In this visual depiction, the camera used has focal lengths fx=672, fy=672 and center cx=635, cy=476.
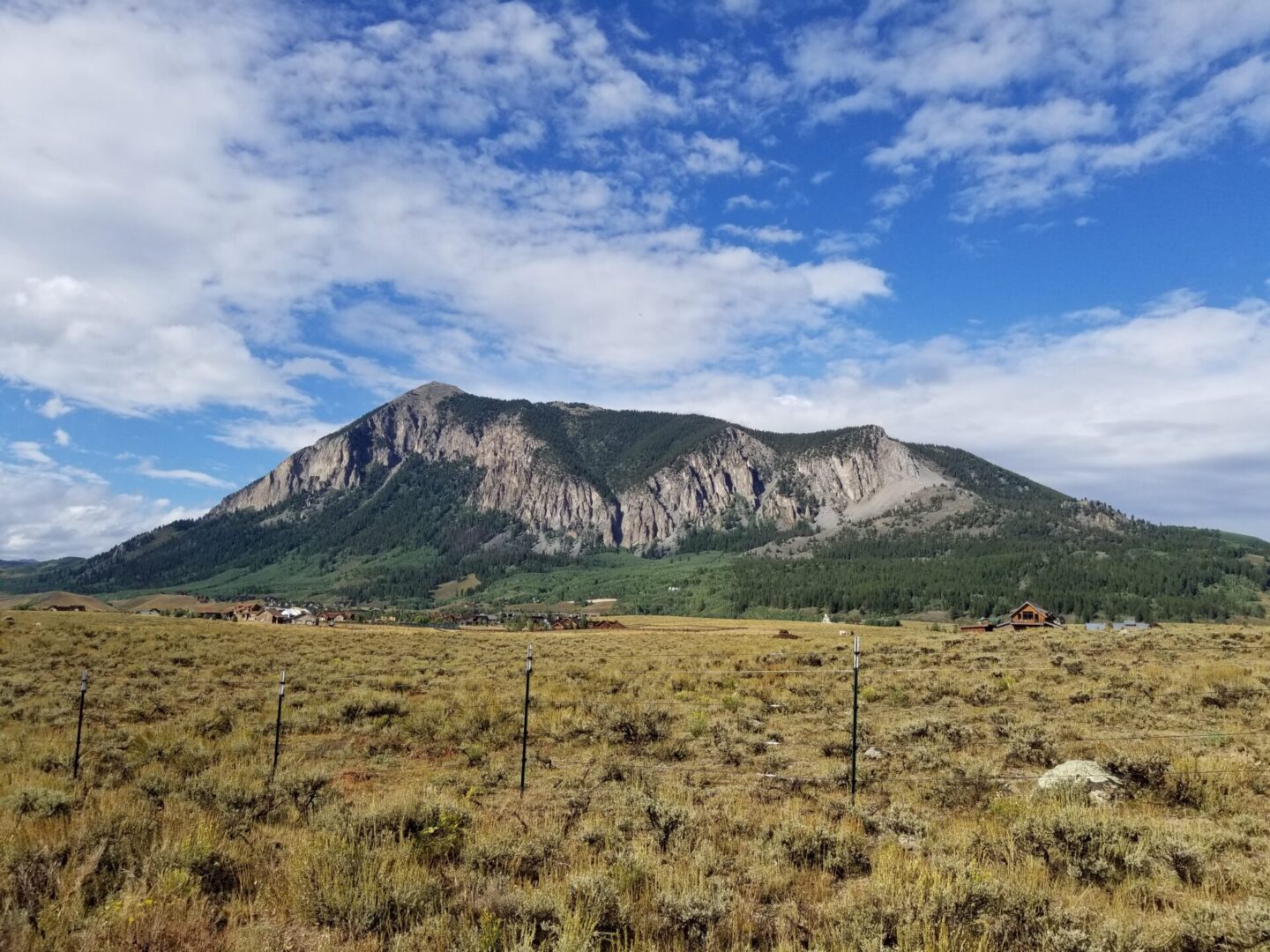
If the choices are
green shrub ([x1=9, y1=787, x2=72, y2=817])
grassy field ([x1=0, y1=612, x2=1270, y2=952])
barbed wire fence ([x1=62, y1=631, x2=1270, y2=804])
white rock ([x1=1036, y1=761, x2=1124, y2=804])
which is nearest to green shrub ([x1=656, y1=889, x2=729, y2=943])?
grassy field ([x1=0, y1=612, x2=1270, y2=952])

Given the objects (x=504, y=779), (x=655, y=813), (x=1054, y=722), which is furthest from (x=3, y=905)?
(x=1054, y=722)

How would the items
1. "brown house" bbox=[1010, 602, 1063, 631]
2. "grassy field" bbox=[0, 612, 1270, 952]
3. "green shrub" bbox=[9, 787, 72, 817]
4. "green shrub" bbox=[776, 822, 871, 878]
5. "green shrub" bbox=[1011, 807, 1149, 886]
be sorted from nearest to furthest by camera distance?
"grassy field" bbox=[0, 612, 1270, 952] → "green shrub" bbox=[1011, 807, 1149, 886] → "green shrub" bbox=[776, 822, 871, 878] → "green shrub" bbox=[9, 787, 72, 817] → "brown house" bbox=[1010, 602, 1063, 631]

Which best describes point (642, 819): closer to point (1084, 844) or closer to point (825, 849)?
point (825, 849)

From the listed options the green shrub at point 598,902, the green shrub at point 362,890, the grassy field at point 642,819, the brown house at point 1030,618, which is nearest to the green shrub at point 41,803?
the grassy field at point 642,819

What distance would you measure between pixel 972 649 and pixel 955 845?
32.0 m

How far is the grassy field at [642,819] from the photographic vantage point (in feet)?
19.0

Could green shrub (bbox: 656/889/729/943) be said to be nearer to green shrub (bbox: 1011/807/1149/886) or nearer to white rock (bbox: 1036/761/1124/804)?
green shrub (bbox: 1011/807/1149/886)

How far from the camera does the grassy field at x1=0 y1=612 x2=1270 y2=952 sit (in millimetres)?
5789

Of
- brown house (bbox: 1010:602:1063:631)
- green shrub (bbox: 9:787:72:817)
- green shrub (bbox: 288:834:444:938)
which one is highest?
green shrub (bbox: 288:834:444:938)

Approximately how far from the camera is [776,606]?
18812 centimetres

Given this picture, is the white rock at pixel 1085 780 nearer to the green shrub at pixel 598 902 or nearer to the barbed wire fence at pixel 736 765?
the barbed wire fence at pixel 736 765

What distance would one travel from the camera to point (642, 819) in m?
8.96

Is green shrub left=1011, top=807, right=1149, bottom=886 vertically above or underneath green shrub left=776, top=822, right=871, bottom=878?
above

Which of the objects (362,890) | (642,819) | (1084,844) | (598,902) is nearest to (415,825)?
(362,890)
